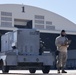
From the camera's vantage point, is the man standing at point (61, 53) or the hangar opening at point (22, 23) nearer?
the man standing at point (61, 53)

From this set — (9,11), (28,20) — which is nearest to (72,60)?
(28,20)

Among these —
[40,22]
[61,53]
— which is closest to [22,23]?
[40,22]

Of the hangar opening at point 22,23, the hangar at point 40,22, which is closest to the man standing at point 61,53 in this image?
the hangar at point 40,22

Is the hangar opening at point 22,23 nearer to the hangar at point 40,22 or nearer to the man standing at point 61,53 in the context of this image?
the hangar at point 40,22

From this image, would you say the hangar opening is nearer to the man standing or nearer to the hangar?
the hangar

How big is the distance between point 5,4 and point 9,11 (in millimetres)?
1375

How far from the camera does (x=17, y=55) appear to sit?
16172mm

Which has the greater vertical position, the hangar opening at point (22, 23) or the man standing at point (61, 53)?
the hangar opening at point (22, 23)

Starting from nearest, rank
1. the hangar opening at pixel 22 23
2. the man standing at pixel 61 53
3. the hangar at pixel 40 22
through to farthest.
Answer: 1. the man standing at pixel 61 53
2. the hangar at pixel 40 22
3. the hangar opening at pixel 22 23

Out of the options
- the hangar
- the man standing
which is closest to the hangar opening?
the hangar

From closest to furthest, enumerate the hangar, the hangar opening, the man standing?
1. the man standing
2. the hangar
3. the hangar opening

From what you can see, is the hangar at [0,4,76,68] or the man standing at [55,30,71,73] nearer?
the man standing at [55,30,71,73]

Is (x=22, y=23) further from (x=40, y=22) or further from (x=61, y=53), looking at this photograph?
(x=61, y=53)

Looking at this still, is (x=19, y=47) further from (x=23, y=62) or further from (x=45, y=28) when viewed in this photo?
(x=45, y=28)
